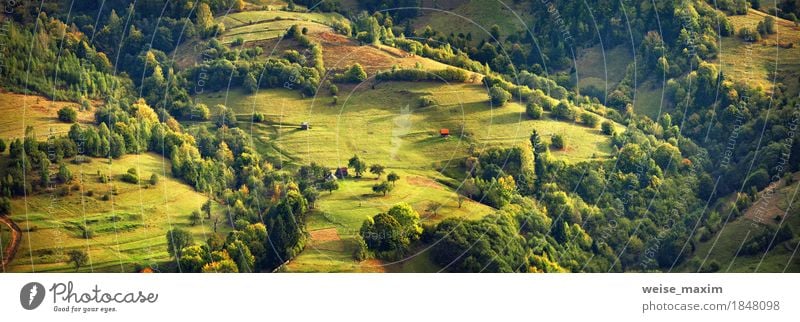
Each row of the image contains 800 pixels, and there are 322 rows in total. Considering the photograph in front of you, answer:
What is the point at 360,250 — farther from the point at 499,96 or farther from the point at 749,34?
the point at 749,34

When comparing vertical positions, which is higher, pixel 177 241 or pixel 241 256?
pixel 241 256

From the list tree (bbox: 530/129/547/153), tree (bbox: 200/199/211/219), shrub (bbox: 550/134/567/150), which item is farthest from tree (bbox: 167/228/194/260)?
shrub (bbox: 550/134/567/150)

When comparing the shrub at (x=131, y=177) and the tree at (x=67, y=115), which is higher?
the tree at (x=67, y=115)

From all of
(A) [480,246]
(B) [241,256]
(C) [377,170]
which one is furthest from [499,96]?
(B) [241,256]

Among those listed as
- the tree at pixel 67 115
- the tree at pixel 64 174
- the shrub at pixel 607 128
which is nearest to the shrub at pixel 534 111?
the shrub at pixel 607 128

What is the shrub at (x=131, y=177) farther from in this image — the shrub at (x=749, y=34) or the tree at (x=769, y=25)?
the tree at (x=769, y=25)

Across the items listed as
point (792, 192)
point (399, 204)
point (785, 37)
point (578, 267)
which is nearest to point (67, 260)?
point (399, 204)

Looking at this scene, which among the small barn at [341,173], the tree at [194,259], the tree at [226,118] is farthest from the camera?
the tree at [226,118]
